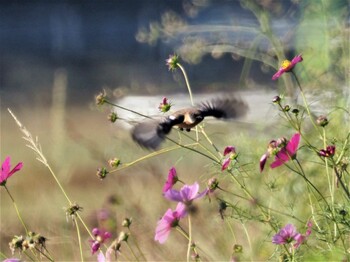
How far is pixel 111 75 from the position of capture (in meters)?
3.61

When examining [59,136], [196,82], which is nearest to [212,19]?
[196,82]

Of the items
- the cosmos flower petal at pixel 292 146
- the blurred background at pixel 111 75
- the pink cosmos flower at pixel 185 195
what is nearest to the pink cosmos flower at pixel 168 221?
the pink cosmos flower at pixel 185 195

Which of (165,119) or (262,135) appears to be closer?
(165,119)

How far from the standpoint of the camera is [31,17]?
403 cm

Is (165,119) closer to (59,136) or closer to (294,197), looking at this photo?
(294,197)

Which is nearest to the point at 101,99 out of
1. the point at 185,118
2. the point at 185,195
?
the point at 185,118

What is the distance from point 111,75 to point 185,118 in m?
2.78

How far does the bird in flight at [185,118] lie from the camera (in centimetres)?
81

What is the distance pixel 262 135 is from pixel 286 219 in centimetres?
33

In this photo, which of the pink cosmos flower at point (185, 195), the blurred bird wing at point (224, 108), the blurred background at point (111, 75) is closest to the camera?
the pink cosmos flower at point (185, 195)

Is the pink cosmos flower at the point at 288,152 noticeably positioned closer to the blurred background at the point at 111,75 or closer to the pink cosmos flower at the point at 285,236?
the pink cosmos flower at the point at 285,236

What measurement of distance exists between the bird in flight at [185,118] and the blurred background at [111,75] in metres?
0.46

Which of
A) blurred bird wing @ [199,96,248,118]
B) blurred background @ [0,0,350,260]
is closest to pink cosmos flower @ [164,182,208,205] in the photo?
blurred bird wing @ [199,96,248,118]

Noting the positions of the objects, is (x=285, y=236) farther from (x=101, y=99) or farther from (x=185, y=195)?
(x=101, y=99)
